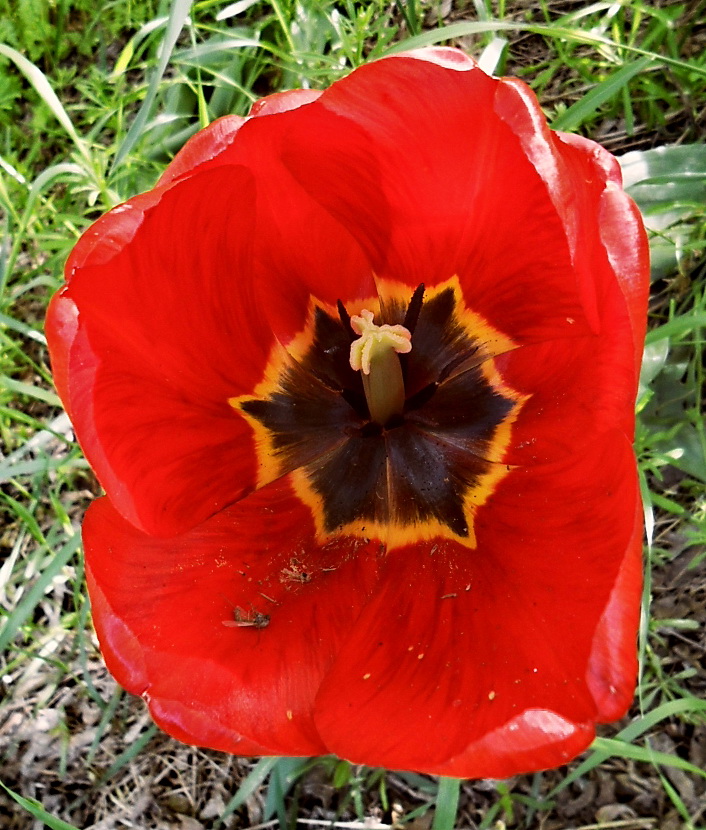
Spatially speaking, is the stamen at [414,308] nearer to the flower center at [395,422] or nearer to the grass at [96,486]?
the flower center at [395,422]

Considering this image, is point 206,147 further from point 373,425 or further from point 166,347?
point 373,425

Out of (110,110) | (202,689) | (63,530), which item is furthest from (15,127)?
(202,689)

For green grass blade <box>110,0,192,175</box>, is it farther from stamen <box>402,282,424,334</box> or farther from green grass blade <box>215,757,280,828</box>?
green grass blade <box>215,757,280,828</box>

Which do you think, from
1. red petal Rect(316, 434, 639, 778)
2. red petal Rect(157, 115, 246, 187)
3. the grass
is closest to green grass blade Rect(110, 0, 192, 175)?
the grass

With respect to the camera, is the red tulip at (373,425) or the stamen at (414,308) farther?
the stamen at (414,308)

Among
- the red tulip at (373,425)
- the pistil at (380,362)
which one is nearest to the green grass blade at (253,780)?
the red tulip at (373,425)

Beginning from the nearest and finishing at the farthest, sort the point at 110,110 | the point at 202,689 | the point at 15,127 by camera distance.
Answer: the point at 202,689, the point at 110,110, the point at 15,127

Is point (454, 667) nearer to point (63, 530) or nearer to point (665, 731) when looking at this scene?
point (665, 731)
